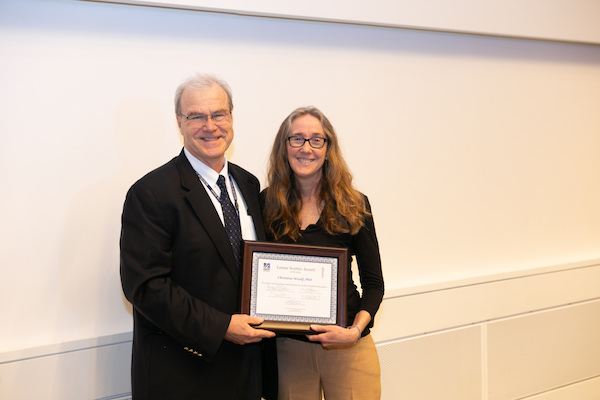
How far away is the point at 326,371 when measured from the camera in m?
1.98

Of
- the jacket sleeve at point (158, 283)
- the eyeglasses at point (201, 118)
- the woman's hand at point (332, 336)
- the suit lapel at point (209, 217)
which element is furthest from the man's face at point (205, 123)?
the woman's hand at point (332, 336)

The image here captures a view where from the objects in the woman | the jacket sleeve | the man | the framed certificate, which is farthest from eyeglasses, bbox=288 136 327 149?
the jacket sleeve

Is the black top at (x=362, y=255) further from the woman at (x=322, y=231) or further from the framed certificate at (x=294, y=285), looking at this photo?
the framed certificate at (x=294, y=285)

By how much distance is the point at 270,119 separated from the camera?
8.70 feet

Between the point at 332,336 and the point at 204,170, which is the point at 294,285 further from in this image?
the point at 204,170

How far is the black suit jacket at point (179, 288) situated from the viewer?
1.64 meters

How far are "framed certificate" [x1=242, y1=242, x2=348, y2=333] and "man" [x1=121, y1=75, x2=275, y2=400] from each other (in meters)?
0.06

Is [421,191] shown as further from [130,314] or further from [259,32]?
[130,314]

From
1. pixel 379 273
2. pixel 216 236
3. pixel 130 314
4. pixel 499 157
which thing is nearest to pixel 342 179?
pixel 379 273

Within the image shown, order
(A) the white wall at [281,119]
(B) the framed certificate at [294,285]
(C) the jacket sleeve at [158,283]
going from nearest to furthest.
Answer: (C) the jacket sleeve at [158,283]
(B) the framed certificate at [294,285]
(A) the white wall at [281,119]

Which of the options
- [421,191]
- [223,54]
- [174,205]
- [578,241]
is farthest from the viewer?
[578,241]

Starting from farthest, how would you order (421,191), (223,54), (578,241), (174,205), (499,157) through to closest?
(578,241) < (499,157) < (421,191) < (223,54) < (174,205)

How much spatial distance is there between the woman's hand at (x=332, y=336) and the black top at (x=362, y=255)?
0.20m

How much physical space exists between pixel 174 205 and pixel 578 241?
10.3 feet
